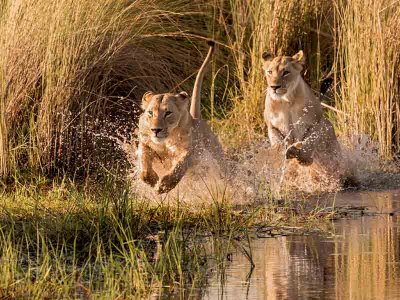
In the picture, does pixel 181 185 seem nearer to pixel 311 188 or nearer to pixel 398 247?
pixel 311 188

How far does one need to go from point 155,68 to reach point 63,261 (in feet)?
18.8

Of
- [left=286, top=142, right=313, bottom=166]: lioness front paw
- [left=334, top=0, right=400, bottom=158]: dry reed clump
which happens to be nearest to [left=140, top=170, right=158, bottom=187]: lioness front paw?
[left=286, top=142, right=313, bottom=166]: lioness front paw

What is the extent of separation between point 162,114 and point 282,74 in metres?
1.68

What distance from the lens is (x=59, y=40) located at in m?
10.1

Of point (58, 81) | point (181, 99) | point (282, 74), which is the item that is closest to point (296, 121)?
point (282, 74)

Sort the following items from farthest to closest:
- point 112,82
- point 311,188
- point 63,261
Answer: point 112,82, point 311,188, point 63,261

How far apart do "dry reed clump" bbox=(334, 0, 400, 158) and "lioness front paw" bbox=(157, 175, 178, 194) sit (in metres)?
2.43

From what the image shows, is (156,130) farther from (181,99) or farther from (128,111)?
(128,111)

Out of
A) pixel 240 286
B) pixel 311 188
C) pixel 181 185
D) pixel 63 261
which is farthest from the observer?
pixel 311 188

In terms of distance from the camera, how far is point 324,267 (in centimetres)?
618

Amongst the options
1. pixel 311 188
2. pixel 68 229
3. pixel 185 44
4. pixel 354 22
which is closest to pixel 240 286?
pixel 68 229

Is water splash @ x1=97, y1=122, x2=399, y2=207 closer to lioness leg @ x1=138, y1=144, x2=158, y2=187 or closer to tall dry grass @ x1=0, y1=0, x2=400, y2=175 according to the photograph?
lioness leg @ x1=138, y1=144, x2=158, y2=187

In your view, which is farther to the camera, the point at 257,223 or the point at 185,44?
the point at 185,44

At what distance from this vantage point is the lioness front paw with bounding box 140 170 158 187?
8914 millimetres
